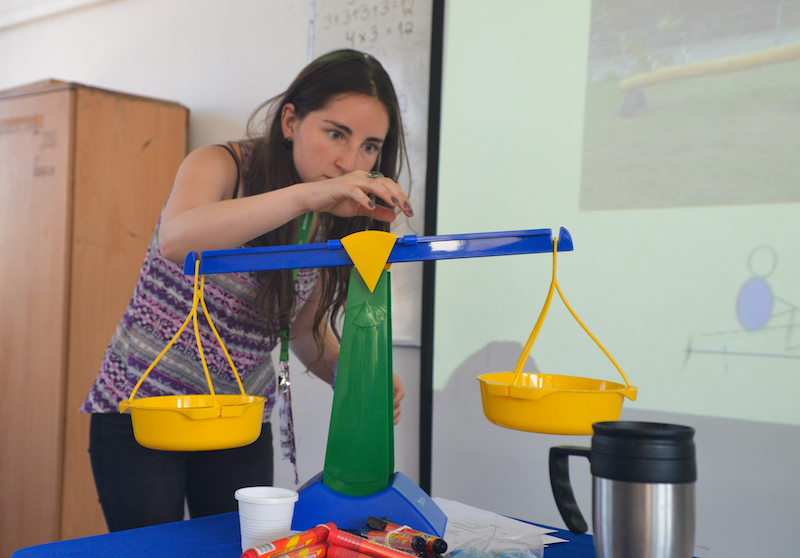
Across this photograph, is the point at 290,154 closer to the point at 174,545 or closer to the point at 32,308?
the point at 174,545

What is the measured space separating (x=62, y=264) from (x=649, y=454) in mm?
2091

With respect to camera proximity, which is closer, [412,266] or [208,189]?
[208,189]

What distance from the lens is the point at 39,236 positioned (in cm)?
226

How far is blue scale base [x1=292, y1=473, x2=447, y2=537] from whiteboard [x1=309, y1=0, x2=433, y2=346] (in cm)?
105

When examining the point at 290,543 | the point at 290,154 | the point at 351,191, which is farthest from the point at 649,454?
the point at 290,154

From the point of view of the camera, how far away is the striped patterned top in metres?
1.17

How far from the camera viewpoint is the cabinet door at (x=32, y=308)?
2186 millimetres

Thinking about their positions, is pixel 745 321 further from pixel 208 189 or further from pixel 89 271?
pixel 89 271

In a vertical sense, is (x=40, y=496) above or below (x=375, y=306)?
below

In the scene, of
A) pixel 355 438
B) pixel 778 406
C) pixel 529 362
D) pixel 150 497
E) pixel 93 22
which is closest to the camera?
pixel 355 438

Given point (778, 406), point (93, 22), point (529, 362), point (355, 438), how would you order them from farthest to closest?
point (93, 22) → point (529, 362) → point (778, 406) → point (355, 438)

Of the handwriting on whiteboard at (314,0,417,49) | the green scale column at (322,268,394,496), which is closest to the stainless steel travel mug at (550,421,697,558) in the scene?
the green scale column at (322,268,394,496)

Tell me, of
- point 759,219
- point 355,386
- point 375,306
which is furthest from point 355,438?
point 759,219

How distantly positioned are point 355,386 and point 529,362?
923 millimetres
